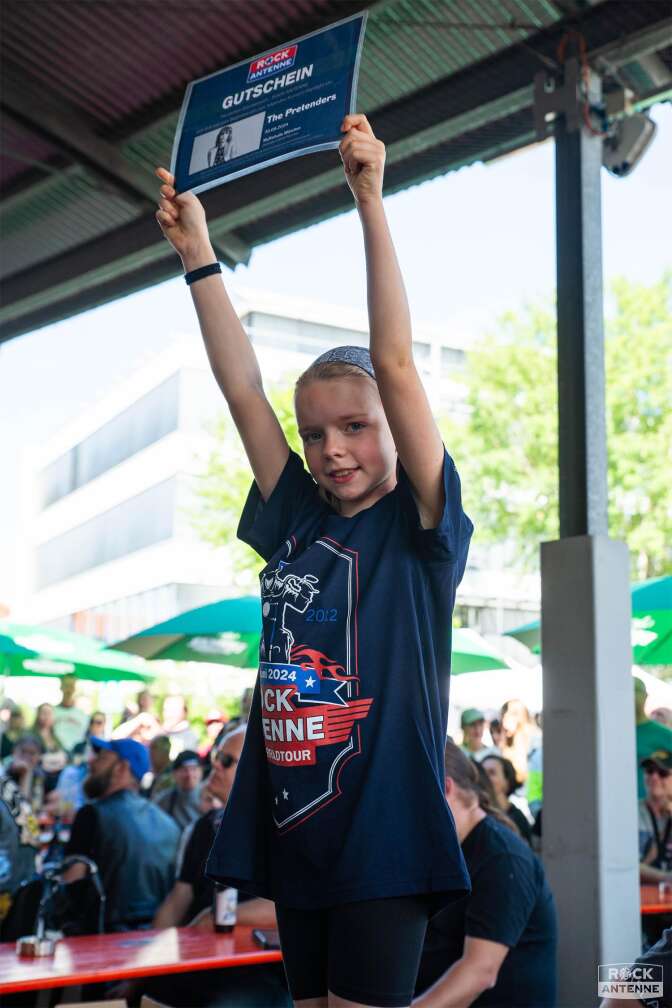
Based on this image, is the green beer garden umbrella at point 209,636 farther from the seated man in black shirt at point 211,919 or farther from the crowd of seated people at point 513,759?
the seated man in black shirt at point 211,919

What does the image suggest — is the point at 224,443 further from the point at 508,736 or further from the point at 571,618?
the point at 571,618

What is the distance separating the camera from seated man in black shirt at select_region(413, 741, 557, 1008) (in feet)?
12.8

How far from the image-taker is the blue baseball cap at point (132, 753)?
646cm

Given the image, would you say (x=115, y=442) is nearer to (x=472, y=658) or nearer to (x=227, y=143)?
(x=472, y=658)

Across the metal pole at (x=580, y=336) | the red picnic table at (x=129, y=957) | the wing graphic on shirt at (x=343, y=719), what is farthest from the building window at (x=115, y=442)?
the wing graphic on shirt at (x=343, y=719)

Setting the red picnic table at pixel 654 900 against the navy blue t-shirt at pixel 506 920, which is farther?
the red picnic table at pixel 654 900

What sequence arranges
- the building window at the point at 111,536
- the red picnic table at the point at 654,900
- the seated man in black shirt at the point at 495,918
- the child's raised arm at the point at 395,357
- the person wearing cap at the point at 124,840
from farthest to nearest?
the building window at the point at 111,536 < the person wearing cap at the point at 124,840 < the red picnic table at the point at 654,900 < the seated man in black shirt at the point at 495,918 < the child's raised arm at the point at 395,357

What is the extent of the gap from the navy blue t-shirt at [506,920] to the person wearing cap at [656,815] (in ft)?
8.38

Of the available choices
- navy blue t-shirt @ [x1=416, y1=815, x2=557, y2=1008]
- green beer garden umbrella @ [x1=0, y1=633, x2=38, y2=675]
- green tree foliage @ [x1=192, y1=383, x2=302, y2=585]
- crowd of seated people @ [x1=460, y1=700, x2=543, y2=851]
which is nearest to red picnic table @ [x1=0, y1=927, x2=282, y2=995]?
navy blue t-shirt @ [x1=416, y1=815, x2=557, y2=1008]

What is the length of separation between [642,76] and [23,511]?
65.6 m

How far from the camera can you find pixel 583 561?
5.44 metres

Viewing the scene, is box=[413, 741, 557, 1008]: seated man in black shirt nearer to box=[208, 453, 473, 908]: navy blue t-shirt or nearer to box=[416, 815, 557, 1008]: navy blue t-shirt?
box=[416, 815, 557, 1008]: navy blue t-shirt

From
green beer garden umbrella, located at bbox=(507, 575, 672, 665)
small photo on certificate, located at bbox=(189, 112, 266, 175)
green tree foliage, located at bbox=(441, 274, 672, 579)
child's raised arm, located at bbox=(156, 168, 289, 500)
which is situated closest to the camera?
child's raised arm, located at bbox=(156, 168, 289, 500)

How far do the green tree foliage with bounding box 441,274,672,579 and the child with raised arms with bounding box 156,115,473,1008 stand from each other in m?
21.7
